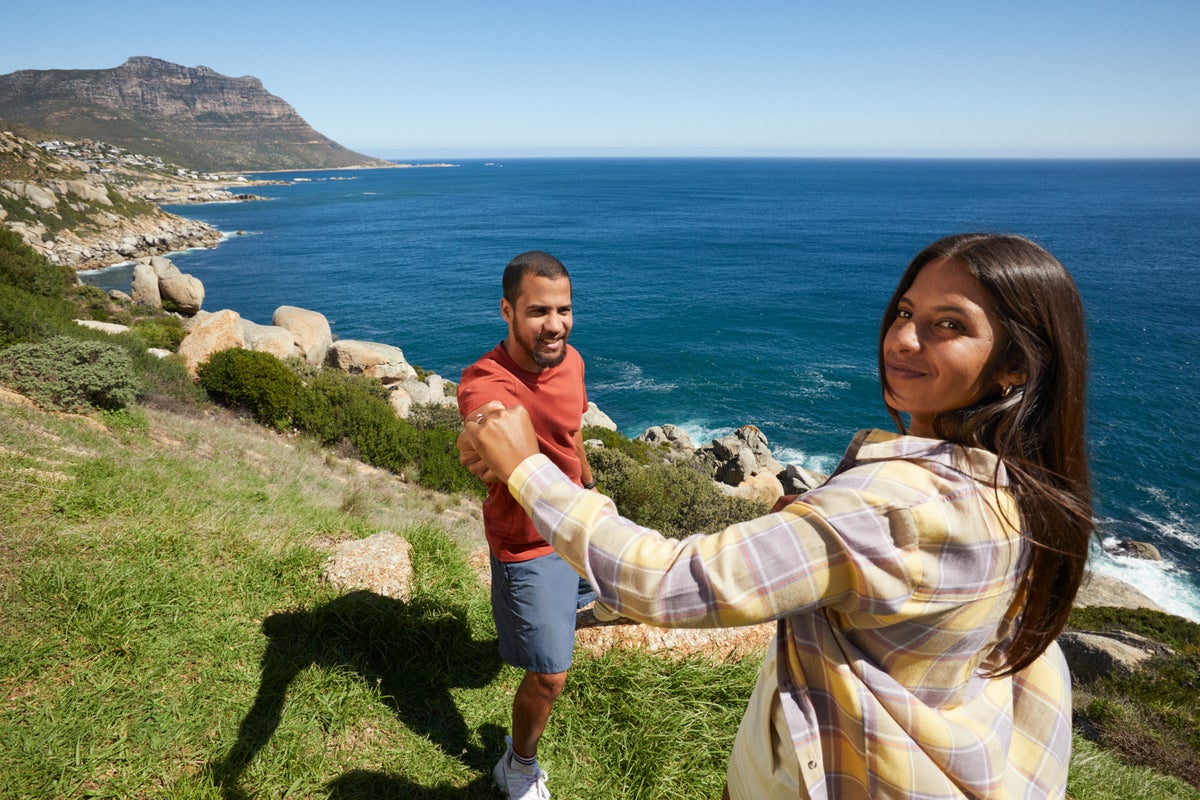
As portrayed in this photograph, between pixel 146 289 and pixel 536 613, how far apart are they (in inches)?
1524

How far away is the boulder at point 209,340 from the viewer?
16.6 m

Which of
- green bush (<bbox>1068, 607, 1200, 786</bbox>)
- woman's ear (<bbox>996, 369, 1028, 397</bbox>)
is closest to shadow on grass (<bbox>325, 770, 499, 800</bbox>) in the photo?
woman's ear (<bbox>996, 369, 1028, 397</bbox>)

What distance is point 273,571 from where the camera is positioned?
164 inches

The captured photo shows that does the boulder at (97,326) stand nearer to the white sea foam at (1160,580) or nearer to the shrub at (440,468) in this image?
the shrub at (440,468)

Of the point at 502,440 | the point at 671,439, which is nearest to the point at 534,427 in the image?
the point at 502,440

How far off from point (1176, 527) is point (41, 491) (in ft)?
93.3

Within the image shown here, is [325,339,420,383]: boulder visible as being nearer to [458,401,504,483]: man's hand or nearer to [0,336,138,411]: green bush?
[0,336,138,411]: green bush

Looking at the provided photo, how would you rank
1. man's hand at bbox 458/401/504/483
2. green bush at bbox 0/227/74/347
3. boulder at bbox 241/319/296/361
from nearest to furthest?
man's hand at bbox 458/401/504/483
green bush at bbox 0/227/74/347
boulder at bbox 241/319/296/361

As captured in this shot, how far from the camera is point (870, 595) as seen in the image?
1.10 metres

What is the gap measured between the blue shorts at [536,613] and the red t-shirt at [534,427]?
0.08 metres

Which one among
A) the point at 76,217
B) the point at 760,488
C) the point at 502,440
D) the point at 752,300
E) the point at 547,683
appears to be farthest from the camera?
the point at 76,217

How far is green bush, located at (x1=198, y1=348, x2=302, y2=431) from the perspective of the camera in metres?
13.8

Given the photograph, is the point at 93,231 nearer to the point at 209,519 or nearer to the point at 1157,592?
the point at 209,519

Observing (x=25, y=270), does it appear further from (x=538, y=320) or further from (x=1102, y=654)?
(x=1102, y=654)
